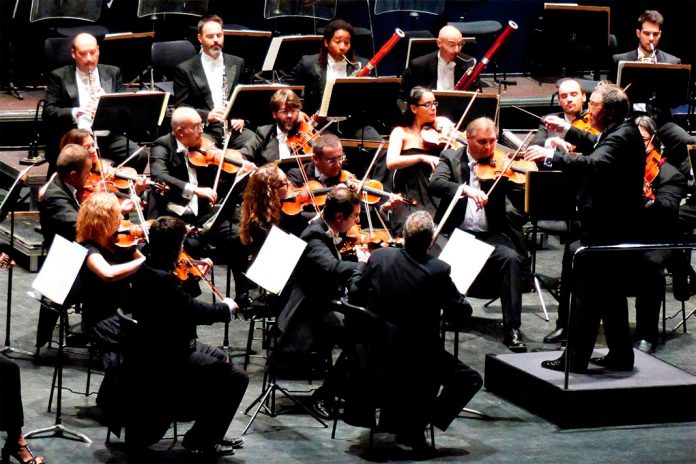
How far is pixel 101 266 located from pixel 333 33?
11.4ft

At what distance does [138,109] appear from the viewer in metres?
8.09

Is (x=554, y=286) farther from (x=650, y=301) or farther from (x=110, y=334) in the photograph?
(x=110, y=334)

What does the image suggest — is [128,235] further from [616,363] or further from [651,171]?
[651,171]

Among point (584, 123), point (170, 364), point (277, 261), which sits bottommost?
point (170, 364)

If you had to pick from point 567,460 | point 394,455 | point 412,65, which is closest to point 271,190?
point 394,455

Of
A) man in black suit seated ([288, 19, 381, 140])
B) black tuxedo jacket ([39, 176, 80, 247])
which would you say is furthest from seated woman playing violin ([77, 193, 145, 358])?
man in black suit seated ([288, 19, 381, 140])

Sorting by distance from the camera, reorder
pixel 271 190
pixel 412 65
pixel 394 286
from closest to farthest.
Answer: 1. pixel 394 286
2. pixel 271 190
3. pixel 412 65

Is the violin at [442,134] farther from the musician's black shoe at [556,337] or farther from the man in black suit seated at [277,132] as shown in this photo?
the musician's black shoe at [556,337]

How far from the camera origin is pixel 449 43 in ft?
31.0

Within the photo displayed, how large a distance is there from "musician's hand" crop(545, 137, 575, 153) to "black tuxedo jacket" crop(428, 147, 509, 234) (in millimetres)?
370

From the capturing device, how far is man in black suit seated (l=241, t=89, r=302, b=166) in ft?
27.3

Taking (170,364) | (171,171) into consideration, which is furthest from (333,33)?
(170,364)

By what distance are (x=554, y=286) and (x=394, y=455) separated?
9.34 feet

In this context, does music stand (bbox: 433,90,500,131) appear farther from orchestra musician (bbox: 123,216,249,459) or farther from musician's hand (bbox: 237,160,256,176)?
orchestra musician (bbox: 123,216,249,459)
